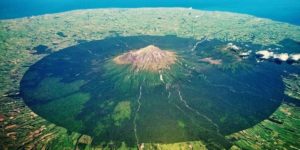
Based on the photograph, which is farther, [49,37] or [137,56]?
[49,37]

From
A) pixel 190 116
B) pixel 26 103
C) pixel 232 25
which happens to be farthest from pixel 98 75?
pixel 232 25

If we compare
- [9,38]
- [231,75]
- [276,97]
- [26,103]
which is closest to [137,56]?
[231,75]

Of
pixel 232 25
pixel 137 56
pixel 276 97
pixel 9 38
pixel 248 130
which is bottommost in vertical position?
pixel 248 130

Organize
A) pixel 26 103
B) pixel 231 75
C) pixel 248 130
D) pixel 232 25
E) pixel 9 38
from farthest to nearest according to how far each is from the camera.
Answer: pixel 232 25 → pixel 9 38 → pixel 231 75 → pixel 26 103 → pixel 248 130

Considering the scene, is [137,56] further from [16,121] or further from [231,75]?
[16,121]

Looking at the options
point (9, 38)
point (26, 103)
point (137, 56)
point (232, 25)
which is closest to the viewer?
point (26, 103)

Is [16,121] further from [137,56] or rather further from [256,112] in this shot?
[256,112]

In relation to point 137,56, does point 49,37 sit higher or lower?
higher

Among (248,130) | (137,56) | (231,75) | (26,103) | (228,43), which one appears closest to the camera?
(248,130)

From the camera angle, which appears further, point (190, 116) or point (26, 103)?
point (26, 103)
